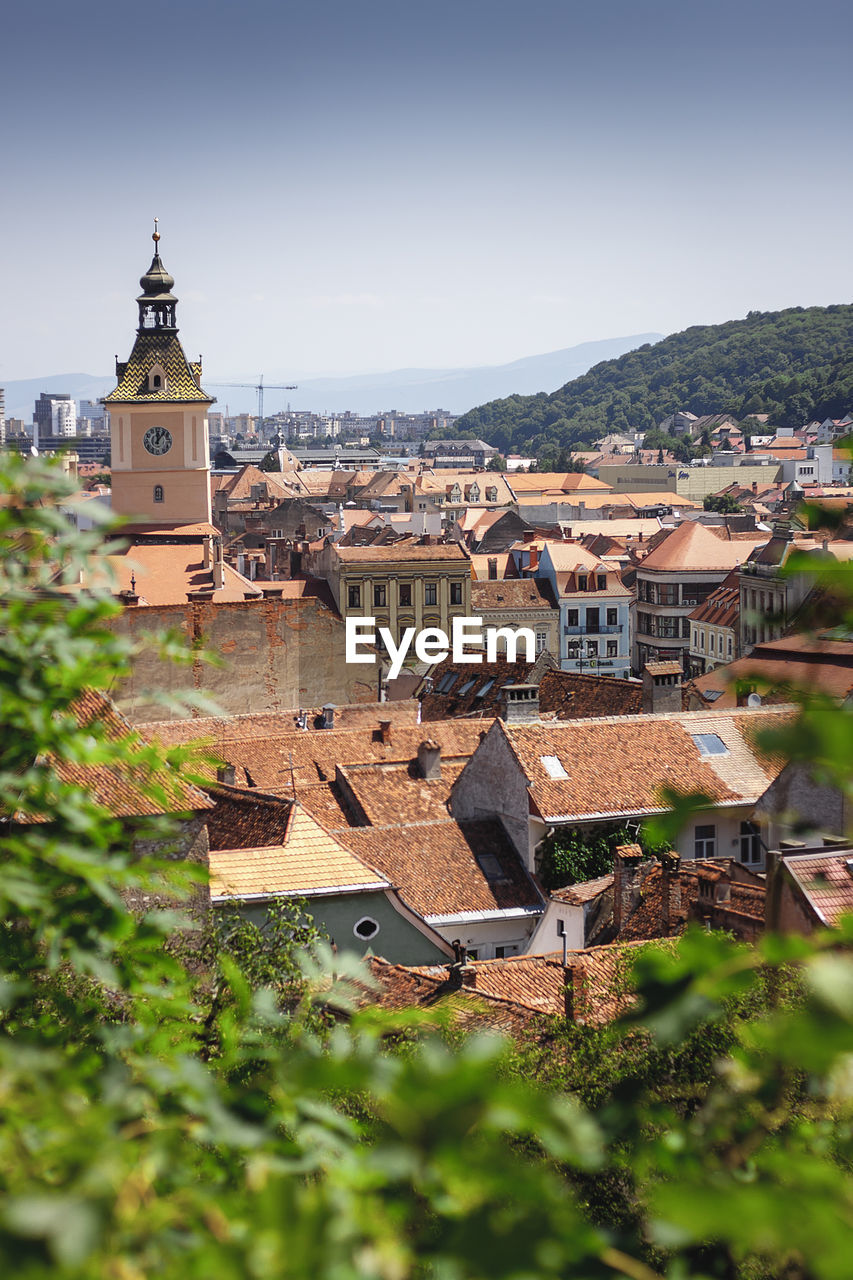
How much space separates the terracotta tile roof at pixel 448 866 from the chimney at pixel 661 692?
32.0ft

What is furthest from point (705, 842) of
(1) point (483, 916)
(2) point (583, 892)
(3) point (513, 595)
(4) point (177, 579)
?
(3) point (513, 595)

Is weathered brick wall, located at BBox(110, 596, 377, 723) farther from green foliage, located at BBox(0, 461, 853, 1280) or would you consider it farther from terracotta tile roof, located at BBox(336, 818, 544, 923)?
green foliage, located at BBox(0, 461, 853, 1280)

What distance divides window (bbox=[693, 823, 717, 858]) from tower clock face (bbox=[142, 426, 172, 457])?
36926mm

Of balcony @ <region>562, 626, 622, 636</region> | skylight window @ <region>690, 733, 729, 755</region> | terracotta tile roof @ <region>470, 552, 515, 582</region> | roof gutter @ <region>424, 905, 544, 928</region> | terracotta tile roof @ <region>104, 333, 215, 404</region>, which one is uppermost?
terracotta tile roof @ <region>104, 333, 215, 404</region>

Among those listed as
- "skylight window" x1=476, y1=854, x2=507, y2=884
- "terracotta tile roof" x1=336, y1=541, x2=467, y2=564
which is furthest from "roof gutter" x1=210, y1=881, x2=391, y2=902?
"terracotta tile roof" x1=336, y1=541, x2=467, y2=564

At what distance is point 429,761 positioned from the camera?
3159 cm

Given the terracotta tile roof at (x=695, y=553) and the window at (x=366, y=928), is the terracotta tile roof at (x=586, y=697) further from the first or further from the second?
the terracotta tile roof at (x=695, y=553)

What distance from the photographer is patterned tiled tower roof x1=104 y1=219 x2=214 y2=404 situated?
196 feet

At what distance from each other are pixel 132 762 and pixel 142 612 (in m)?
39.6

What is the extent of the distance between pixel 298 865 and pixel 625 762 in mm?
9854

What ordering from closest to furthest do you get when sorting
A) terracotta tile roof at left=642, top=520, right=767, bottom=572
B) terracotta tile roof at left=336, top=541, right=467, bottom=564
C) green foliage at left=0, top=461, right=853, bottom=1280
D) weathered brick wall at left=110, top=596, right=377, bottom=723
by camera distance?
1. green foliage at left=0, top=461, right=853, bottom=1280
2. weathered brick wall at left=110, top=596, right=377, bottom=723
3. terracotta tile roof at left=336, top=541, right=467, bottom=564
4. terracotta tile roof at left=642, top=520, right=767, bottom=572

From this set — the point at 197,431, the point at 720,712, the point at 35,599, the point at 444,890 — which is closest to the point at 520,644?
the point at 197,431

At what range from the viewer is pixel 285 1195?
2273 millimetres

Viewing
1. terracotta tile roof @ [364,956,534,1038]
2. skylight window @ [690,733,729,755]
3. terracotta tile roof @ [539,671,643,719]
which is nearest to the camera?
terracotta tile roof @ [364,956,534,1038]
